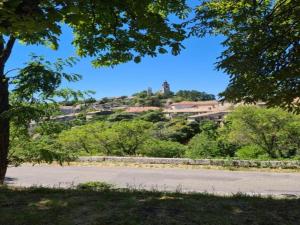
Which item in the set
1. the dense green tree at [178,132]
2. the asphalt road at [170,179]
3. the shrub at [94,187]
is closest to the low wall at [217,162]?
the asphalt road at [170,179]

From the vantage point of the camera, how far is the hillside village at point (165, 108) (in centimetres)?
950

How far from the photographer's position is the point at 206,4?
8.43 meters

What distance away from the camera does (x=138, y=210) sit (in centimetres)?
499

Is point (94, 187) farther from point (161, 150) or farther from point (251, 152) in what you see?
point (161, 150)

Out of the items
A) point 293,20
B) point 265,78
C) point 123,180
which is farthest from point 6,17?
point 123,180

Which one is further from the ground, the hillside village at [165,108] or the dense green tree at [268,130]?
the hillside village at [165,108]

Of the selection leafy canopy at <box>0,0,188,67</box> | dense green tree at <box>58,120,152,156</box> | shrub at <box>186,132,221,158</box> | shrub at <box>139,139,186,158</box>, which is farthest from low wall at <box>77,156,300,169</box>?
leafy canopy at <box>0,0,188,67</box>

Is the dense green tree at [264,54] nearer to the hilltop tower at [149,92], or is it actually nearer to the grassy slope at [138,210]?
the grassy slope at [138,210]

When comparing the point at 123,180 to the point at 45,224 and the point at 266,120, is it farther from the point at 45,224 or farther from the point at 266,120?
the point at 45,224

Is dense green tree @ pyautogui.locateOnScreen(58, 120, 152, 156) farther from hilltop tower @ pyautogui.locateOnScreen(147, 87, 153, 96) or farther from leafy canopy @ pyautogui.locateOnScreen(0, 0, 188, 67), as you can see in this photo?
hilltop tower @ pyautogui.locateOnScreen(147, 87, 153, 96)

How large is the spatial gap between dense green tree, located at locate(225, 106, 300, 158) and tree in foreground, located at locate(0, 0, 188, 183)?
11.3 meters

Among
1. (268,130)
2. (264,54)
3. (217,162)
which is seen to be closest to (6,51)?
(264,54)

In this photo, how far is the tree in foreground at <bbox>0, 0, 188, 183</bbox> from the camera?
487cm

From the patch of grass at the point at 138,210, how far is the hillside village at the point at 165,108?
2.95m
